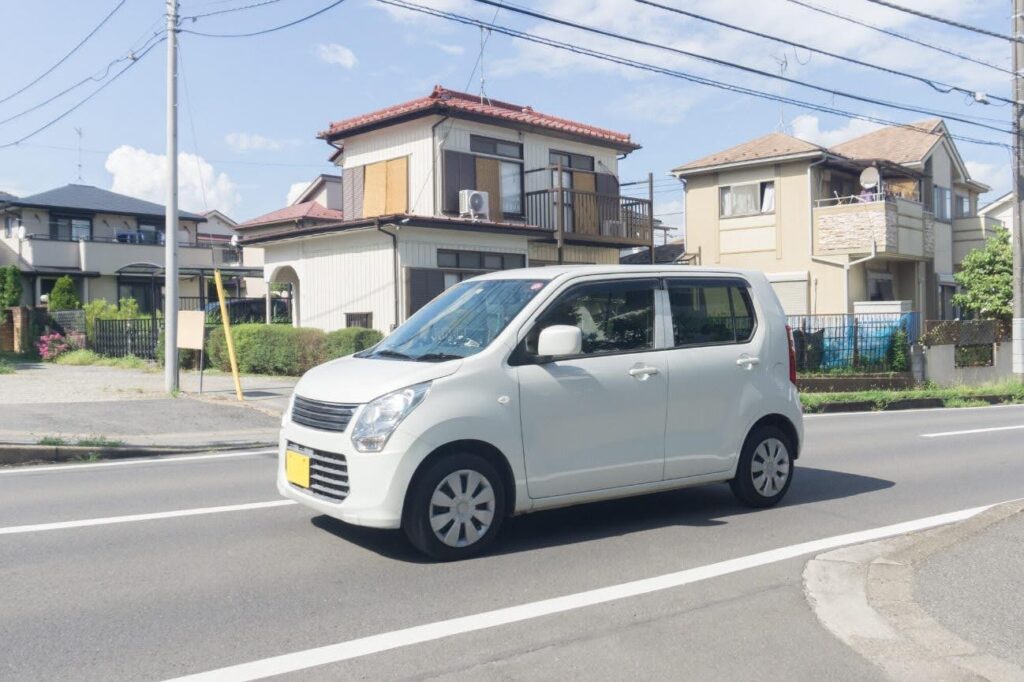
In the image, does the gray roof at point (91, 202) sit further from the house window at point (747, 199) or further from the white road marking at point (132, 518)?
the white road marking at point (132, 518)

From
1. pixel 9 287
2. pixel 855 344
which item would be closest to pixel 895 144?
pixel 855 344

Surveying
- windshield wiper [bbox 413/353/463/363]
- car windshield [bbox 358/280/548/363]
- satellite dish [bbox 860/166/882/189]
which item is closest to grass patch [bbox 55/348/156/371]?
car windshield [bbox 358/280/548/363]

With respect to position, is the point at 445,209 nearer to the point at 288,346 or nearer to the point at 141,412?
the point at 288,346

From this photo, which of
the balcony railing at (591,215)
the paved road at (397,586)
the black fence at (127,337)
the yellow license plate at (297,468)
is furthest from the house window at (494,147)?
the yellow license plate at (297,468)

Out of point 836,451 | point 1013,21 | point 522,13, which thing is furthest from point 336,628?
→ point 1013,21

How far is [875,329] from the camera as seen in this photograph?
→ 23.3 m

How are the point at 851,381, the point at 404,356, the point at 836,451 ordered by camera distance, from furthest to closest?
the point at 851,381 < the point at 836,451 < the point at 404,356

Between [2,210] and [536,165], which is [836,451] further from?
[2,210]

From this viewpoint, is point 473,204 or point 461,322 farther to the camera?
point 473,204

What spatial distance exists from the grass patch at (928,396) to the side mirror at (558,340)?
1231 cm

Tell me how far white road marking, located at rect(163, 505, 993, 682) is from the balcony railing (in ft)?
59.4

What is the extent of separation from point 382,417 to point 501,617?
1.51m

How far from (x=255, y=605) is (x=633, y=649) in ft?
6.96

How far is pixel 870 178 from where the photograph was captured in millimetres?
28938
